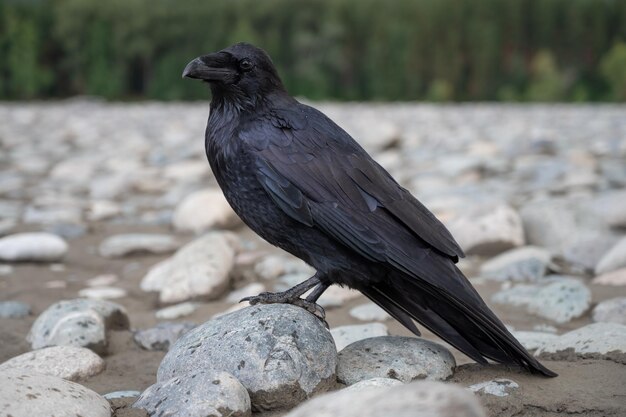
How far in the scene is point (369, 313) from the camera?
3461 mm

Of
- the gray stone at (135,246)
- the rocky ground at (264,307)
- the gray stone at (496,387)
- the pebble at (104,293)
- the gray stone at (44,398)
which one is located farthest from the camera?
the gray stone at (135,246)

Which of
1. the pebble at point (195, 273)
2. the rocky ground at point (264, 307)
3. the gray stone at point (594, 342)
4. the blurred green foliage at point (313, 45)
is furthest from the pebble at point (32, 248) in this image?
the blurred green foliage at point (313, 45)

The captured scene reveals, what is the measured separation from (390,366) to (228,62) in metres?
1.15

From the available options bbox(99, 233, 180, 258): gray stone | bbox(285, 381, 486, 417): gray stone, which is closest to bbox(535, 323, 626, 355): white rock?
bbox(285, 381, 486, 417): gray stone

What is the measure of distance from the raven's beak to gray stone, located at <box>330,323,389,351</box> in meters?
1.05

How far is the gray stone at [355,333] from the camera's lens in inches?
116

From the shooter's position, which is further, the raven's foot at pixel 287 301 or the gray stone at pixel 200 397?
the raven's foot at pixel 287 301

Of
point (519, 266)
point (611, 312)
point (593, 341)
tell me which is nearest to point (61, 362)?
point (593, 341)

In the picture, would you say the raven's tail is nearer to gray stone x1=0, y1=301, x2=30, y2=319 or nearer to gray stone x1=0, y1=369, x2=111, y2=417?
gray stone x1=0, y1=369, x2=111, y2=417

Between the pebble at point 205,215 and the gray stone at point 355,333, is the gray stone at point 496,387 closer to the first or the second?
the gray stone at point 355,333

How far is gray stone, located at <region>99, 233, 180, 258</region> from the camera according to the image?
15.4 feet

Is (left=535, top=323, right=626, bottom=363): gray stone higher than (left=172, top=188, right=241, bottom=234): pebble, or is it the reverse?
(left=535, top=323, right=626, bottom=363): gray stone

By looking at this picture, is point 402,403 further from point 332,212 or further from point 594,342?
point 594,342

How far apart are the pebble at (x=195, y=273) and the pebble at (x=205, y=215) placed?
1.08 m
